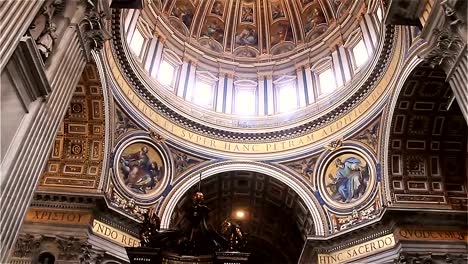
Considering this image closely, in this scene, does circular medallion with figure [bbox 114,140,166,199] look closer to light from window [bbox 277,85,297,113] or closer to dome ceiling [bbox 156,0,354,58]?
light from window [bbox 277,85,297,113]

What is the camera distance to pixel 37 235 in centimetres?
1312

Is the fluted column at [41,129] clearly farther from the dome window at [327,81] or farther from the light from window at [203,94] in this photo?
the dome window at [327,81]

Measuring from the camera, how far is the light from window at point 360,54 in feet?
60.0

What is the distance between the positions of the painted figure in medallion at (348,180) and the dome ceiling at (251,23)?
702cm

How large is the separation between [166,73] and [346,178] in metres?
8.50

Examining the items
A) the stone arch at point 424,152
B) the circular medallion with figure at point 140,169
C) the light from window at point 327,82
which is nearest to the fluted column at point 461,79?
the stone arch at point 424,152

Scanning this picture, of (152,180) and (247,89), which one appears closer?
(152,180)

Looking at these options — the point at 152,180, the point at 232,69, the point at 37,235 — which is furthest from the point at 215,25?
the point at 37,235

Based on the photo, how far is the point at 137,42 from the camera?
18531 mm

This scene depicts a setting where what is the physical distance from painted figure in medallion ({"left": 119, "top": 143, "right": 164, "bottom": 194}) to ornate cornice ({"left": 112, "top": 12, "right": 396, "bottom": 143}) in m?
1.81

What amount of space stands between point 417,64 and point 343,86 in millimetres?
5409

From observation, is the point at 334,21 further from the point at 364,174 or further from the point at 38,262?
the point at 38,262

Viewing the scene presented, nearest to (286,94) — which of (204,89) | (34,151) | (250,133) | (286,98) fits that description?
(286,98)

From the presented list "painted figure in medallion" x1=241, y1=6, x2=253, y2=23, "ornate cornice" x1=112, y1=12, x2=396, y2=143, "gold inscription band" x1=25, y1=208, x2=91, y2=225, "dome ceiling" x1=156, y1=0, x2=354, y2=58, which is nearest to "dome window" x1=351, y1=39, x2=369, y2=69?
"ornate cornice" x1=112, y1=12, x2=396, y2=143
